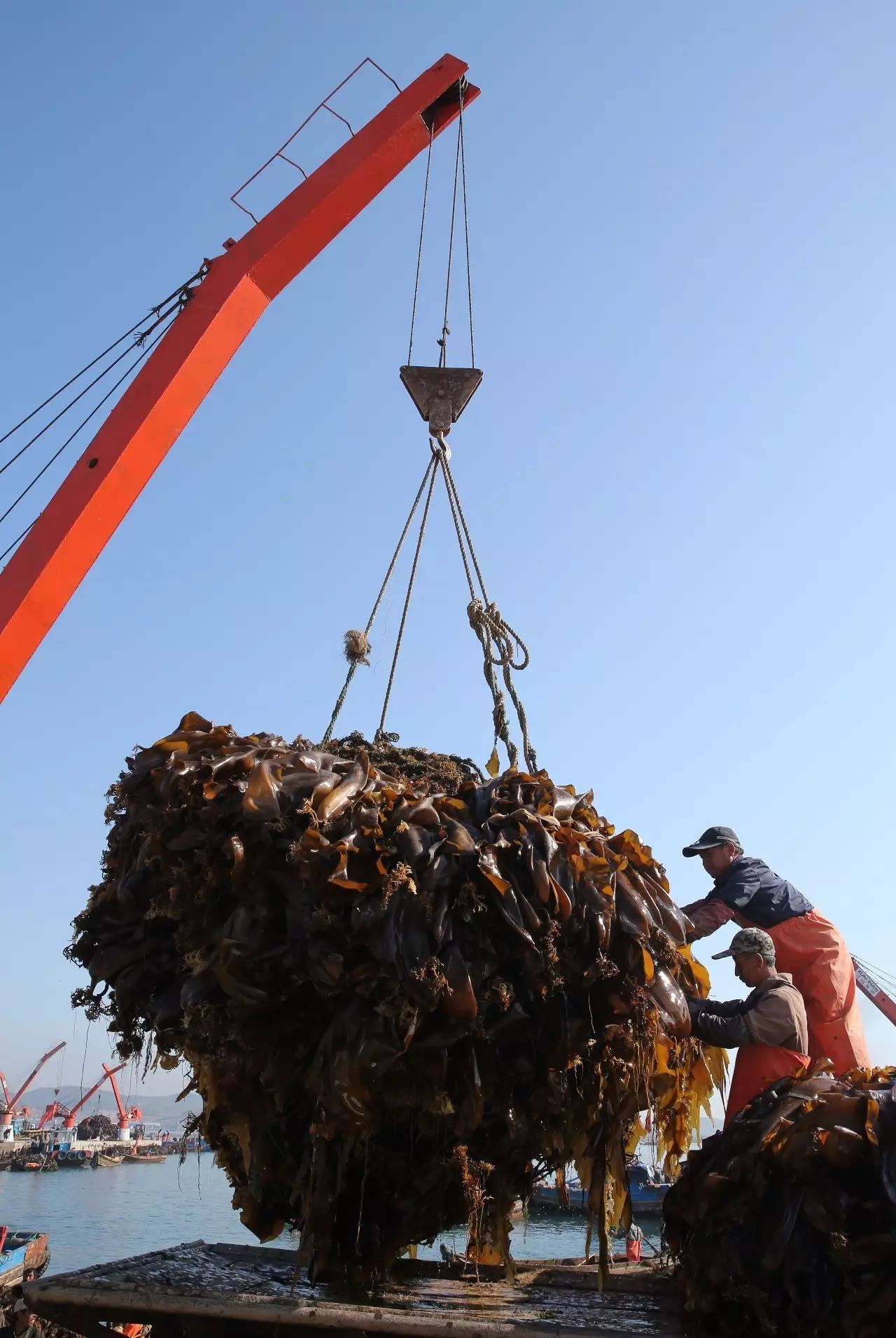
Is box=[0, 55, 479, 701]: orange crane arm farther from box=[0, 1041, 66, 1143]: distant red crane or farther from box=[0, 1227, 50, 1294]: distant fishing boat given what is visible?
box=[0, 1041, 66, 1143]: distant red crane

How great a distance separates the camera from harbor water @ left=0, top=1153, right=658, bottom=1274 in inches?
1682

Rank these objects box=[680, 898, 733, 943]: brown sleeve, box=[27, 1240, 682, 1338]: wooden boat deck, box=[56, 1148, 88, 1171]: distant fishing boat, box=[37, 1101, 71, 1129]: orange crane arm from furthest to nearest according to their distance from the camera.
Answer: box=[37, 1101, 71, 1129]: orange crane arm < box=[56, 1148, 88, 1171]: distant fishing boat < box=[680, 898, 733, 943]: brown sleeve < box=[27, 1240, 682, 1338]: wooden boat deck

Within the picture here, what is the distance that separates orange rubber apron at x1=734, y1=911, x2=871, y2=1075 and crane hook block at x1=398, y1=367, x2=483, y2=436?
13.4 feet

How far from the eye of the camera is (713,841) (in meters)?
5.57

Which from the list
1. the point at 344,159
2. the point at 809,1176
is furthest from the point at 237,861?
the point at 344,159

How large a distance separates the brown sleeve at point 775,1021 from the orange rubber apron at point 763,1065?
0.15 ft

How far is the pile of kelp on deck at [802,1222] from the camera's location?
9.97 feet

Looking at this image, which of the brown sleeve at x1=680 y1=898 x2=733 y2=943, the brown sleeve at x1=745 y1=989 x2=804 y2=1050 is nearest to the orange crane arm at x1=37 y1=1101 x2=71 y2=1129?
the brown sleeve at x1=680 y1=898 x2=733 y2=943

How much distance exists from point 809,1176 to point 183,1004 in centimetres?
225

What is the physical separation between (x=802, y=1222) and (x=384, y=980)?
1.59 metres

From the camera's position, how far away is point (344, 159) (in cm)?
836

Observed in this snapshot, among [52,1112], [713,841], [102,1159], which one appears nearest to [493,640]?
[713,841]

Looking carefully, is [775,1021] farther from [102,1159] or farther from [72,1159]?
[72,1159]

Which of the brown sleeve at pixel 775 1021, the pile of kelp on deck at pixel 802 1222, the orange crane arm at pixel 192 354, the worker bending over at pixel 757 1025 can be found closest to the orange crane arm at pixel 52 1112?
the orange crane arm at pixel 192 354
